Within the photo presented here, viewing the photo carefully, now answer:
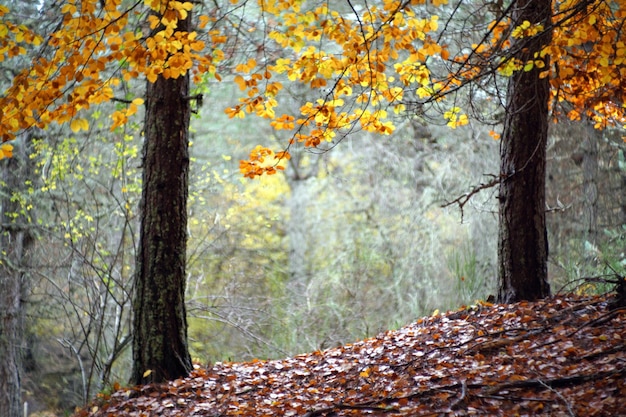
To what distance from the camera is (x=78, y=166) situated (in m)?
9.84

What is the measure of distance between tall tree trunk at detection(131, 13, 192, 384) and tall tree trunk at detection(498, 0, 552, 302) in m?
3.05

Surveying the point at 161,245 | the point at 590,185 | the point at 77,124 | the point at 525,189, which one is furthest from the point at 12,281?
the point at 590,185

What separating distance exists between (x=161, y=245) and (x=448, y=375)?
8.84 ft

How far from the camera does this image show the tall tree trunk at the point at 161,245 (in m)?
5.64

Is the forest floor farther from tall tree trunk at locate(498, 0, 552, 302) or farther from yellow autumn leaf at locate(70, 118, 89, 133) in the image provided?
yellow autumn leaf at locate(70, 118, 89, 133)

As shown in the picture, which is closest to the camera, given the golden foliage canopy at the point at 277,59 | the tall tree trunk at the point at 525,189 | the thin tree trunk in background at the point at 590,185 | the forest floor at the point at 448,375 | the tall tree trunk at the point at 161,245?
the forest floor at the point at 448,375

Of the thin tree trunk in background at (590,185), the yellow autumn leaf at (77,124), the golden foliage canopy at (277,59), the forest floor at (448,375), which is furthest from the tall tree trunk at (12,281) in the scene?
the thin tree trunk in background at (590,185)

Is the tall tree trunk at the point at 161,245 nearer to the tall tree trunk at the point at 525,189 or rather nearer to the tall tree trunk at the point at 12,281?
the tall tree trunk at the point at 525,189

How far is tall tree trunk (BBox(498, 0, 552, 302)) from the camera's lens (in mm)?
6047

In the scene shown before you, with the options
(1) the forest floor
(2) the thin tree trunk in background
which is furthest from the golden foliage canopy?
(2) the thin tree trunk in background

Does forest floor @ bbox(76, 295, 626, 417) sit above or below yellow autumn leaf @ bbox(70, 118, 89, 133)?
below

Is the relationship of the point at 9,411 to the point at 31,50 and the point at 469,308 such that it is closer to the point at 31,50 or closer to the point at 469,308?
the point at 31,50

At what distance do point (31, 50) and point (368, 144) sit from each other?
6785mm

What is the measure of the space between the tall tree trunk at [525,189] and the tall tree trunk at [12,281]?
736 cm
